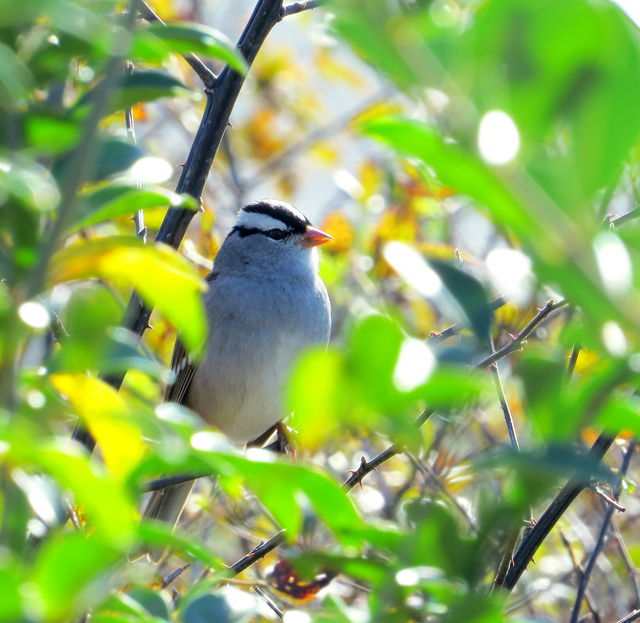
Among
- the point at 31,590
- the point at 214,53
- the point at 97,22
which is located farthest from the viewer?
the point at 214,53

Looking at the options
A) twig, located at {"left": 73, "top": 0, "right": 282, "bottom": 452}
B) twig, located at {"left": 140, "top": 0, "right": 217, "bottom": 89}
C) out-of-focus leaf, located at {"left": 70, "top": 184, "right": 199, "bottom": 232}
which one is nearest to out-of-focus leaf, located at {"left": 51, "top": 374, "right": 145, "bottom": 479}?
out-of-focus leaf, located at {"left": 70, "top": 184, "right": 199, "bottom": 232}

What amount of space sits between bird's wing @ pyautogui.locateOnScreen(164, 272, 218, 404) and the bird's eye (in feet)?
0.86

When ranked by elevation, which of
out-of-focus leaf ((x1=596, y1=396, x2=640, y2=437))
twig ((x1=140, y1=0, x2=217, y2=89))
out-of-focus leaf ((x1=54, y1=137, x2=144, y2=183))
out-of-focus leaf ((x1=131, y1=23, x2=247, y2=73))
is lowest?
out-of-focus leaf ((x1=596, y1=396, x2=640, y2=437))

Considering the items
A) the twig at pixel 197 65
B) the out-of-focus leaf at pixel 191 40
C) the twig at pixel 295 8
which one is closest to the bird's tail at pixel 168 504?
the twig at pixel 197 65

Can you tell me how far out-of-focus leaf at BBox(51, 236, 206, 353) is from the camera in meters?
0.78

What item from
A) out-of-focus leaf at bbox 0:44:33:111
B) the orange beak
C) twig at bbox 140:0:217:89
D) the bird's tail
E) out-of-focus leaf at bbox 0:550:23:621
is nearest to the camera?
out-of-focus leaf at bbox 0:550:23:621

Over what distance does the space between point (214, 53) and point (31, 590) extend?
20.3 inches

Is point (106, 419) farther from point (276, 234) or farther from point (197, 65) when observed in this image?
point (276, 234)

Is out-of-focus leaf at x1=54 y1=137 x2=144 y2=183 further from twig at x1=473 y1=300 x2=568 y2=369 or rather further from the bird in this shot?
the bird

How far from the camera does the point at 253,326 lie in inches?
133

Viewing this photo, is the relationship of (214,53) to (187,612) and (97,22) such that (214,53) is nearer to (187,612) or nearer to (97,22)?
(97,22)

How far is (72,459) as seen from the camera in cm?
66

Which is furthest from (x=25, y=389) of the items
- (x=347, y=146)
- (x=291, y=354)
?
(x=347, y=146)

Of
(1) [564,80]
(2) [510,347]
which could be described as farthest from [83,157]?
(2) [510,347]
